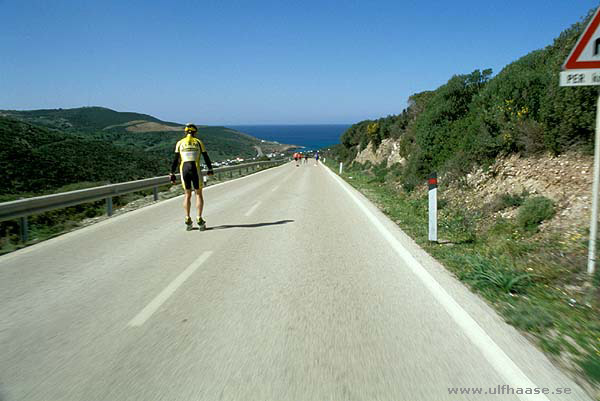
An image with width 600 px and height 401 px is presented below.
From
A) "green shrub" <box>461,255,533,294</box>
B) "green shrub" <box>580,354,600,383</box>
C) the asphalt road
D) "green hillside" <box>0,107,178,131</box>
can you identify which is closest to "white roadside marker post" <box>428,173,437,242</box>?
the asphalt road

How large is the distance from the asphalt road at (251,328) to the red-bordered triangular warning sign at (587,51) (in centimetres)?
288

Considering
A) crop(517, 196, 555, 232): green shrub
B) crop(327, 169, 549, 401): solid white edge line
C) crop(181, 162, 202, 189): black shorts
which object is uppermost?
crop(181, 162, 202, 189): black shorts

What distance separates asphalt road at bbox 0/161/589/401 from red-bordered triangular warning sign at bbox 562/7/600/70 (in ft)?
9.44

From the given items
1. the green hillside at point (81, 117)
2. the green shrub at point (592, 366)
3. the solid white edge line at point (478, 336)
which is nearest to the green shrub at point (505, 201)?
the solid white edge line at point (478, 336)

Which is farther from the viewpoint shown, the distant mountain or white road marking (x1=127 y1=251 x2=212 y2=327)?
the distant mountain

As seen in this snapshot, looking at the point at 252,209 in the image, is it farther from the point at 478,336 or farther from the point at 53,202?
the point at 478,336

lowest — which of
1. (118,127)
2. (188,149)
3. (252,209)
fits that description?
(252,209)

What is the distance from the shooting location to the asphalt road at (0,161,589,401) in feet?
9.35

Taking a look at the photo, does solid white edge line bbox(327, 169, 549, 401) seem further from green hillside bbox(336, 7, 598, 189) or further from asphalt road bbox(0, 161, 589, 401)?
green hillside bbox(336, 7, 598, 189)

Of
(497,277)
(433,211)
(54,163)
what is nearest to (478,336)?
(497,277)

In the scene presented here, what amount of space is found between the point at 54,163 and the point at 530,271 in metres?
22.3

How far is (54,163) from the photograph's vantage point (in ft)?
69.6

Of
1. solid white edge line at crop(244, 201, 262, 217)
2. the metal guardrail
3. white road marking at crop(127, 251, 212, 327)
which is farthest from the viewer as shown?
solid white edge line at crop(244, 201, 262, 217)

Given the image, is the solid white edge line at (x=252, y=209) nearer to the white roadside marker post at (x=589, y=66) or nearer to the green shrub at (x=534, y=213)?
the green shrub at (x=534, y=213)
